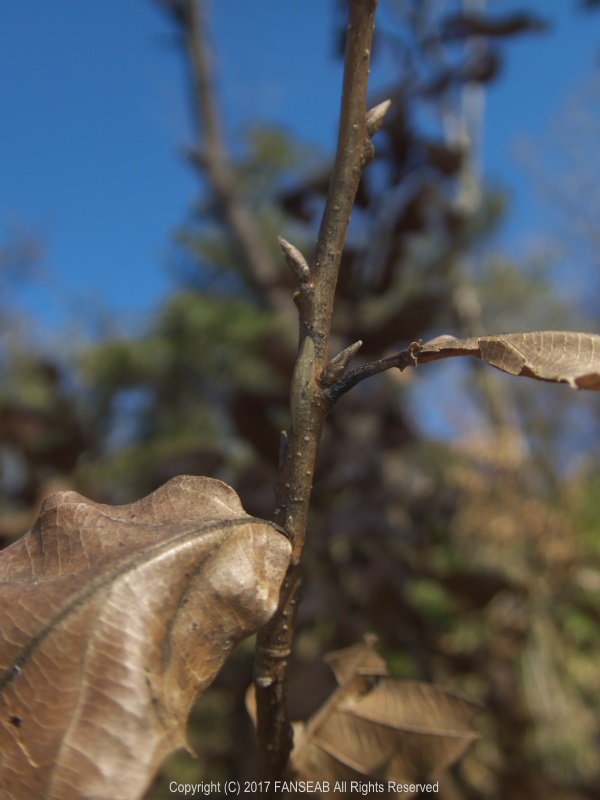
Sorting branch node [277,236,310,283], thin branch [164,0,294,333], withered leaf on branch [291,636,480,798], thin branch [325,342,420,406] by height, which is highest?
thin branch [164,0,294,333]

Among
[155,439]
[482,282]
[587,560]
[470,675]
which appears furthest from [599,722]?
[482,282]

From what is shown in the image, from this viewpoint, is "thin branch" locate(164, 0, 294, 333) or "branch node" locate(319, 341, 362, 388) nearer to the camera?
"branch node" locate(319, 341, 362, 388)

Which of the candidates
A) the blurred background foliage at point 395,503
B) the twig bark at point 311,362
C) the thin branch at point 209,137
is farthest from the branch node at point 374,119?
the thin branch at point 209,137

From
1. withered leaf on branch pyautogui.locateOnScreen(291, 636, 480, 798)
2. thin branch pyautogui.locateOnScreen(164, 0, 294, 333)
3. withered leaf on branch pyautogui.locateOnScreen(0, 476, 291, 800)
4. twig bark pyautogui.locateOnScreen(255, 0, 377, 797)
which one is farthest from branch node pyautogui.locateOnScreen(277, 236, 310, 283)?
thin branch pyautogui.locateOnScreen(164, 0, 294, 333)

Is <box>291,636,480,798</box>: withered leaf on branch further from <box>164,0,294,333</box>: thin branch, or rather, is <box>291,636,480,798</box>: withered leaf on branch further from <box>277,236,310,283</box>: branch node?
<box>164,0,294,333</box>: thin branch

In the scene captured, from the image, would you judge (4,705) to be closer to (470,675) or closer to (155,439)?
(470,675)

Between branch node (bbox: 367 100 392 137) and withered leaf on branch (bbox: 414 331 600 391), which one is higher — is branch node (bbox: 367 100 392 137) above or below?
above
